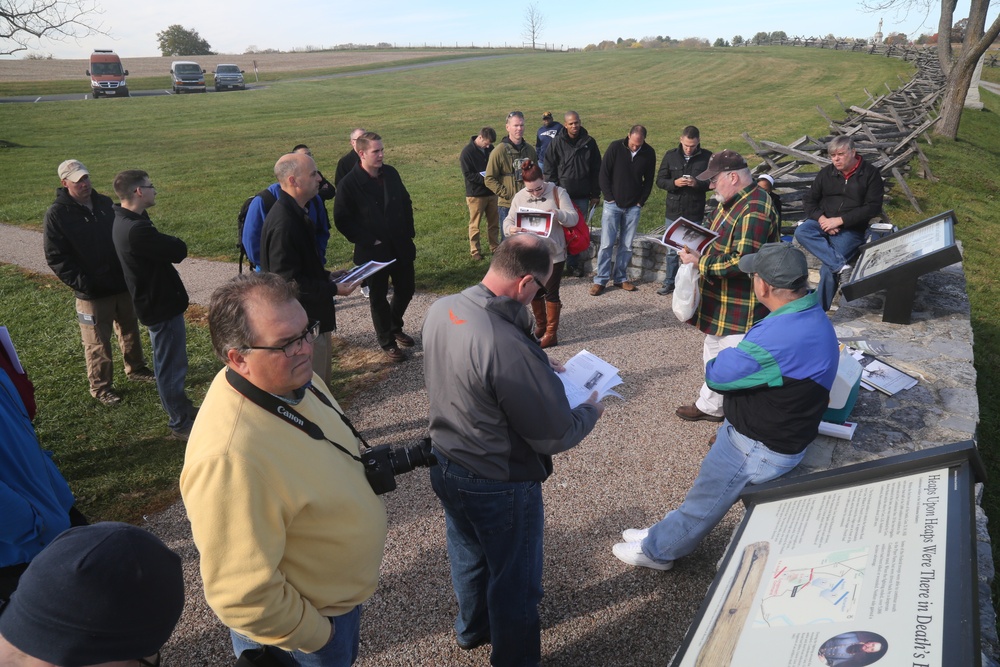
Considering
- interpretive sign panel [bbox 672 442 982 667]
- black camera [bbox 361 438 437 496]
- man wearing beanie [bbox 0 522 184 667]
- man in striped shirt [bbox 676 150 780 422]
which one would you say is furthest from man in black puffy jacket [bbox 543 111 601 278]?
man wearing beanie [bbox 0 522 184 667]

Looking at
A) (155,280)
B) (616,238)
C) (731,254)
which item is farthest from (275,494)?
(616,238)

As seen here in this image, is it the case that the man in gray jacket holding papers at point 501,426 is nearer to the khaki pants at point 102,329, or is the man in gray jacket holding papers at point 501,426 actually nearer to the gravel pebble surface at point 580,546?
the gravel pebble surface at point 580,546

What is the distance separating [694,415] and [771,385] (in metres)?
2.43

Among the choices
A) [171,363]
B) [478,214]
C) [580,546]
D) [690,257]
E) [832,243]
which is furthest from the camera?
[478,214]

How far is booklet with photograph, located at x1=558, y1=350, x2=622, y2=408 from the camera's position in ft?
10.7

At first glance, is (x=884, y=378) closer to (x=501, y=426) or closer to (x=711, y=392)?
(x=711, y=392)

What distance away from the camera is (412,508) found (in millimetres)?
4531

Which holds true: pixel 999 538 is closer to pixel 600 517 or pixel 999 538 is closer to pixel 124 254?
pixel 600 517

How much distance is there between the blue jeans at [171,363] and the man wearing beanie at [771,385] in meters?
4.33

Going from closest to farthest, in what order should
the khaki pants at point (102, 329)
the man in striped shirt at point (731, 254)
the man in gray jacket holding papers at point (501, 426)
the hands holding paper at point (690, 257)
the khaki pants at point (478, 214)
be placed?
1. the man in gray jacket holding papers at point (501, 426)
2. the man in striped shirt at point (731, 254)
3. the hands holding paper at point (690, 257)
4. the khaki pants at point (102, 329)
5. the khaki pants at point (478, 214)

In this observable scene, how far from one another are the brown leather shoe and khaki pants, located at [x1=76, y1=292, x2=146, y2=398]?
18.0ft

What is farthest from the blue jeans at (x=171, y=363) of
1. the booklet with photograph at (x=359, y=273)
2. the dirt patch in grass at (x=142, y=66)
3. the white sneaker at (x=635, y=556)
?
the dirt patch in grass at (x=142, y=66)

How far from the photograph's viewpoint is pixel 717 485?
3.44 m

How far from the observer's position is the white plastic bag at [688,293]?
16.1ft
